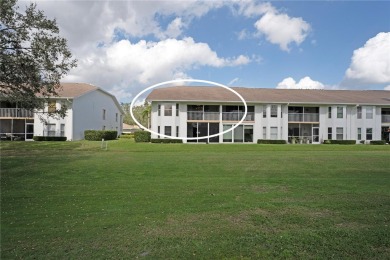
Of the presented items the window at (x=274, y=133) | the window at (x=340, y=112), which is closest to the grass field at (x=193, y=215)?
the window at (x=274, y=133)

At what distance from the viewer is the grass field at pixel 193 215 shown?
15.8 feet

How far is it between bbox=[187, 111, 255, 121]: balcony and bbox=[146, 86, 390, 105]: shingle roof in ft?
Result: 5.41

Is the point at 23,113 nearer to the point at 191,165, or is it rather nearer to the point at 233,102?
the point at 233,102

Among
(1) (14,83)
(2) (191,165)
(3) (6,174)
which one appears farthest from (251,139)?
(3) (6,174)

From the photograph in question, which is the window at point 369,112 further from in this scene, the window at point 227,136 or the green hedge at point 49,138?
the green hedge at point 49,138

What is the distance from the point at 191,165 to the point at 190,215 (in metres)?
7.75

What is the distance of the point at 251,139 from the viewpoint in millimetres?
36250

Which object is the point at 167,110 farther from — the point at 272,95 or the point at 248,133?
the point at 272,95

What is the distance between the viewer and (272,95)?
38.7 m

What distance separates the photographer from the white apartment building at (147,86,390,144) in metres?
35.0

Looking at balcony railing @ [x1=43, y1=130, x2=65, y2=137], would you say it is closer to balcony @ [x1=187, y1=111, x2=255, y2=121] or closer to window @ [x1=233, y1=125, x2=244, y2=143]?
balcony @ [x1=187, y1=111, x2=255, y2=121]

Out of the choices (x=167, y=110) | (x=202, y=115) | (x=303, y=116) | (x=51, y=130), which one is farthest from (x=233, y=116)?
(x=51, y=130)

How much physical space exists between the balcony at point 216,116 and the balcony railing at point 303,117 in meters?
4.70

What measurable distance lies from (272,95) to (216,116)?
810 cm
